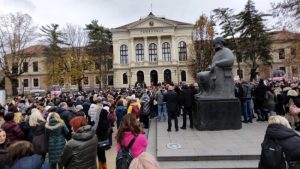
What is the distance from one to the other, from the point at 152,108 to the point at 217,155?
9.92m

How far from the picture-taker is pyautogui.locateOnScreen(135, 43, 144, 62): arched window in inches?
2618

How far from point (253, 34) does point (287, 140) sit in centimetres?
4454

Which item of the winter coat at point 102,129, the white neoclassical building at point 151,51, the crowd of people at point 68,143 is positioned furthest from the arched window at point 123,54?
the winter coat at point 102,129

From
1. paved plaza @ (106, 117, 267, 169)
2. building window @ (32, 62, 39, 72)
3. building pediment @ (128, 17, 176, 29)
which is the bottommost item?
paved plaza @ (106, 117, 267, 169)

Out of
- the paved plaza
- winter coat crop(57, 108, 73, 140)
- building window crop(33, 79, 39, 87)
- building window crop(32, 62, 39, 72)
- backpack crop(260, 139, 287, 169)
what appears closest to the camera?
backpack crop(260, 139, 287, 169)

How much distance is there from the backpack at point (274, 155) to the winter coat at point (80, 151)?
2.57 meters

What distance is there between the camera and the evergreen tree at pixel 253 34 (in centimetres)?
4516

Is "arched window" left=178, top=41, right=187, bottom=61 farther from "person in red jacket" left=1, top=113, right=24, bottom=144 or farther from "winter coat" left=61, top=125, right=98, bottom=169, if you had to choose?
"winter coat" left=61, top=125, right=98, bottom=169

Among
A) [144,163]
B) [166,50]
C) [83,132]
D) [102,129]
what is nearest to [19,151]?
[83,132]

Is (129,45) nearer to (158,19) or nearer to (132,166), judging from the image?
(158,19)

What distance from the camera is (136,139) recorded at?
4293mm

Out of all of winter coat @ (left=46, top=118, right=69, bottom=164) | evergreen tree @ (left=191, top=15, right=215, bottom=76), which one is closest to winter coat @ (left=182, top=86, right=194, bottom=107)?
winter coat @ (left=46, top=118, right=69, bottom=164)

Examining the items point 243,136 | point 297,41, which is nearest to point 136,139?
point 243,136

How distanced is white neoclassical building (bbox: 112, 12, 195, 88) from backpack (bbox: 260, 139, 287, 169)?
6031 centimetres
